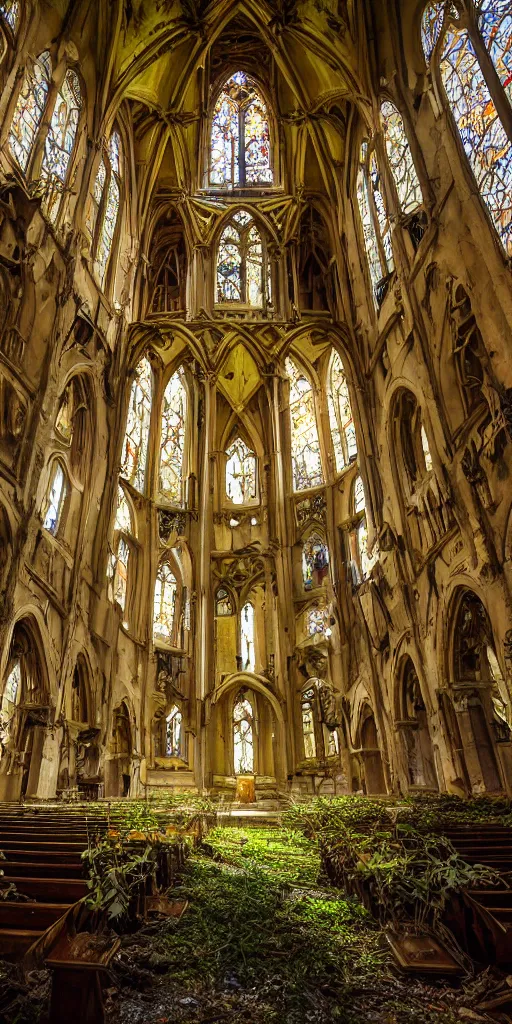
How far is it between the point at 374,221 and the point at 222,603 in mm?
13531

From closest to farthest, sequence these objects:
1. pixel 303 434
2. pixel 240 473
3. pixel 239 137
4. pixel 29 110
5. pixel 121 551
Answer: pixel 29 110 < pixel 121 551 < pixel 303 434 < pixel 240 473 < pixel 239 137

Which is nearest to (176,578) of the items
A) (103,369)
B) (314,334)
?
(103,369)

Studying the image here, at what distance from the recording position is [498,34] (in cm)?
1238

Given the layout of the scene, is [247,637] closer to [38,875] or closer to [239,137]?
[38,875]

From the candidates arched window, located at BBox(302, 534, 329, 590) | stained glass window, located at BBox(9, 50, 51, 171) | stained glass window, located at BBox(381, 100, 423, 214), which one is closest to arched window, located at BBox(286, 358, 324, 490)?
arched window, located at BBox(302, 534, 329, 590)

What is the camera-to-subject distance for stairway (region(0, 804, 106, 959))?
2469 mm

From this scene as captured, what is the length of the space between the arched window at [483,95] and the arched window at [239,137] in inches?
466

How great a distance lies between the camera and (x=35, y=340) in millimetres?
13375

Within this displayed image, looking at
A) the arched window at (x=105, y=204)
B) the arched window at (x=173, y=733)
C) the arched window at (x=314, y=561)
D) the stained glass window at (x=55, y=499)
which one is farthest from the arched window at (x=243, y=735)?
the arched window at (x=105, y=204)

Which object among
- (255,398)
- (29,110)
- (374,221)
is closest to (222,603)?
(255,398)

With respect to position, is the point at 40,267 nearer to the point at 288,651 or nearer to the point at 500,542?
the point at 500,542

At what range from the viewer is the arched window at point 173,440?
23.1 meters

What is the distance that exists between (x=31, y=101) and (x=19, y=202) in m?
3.82

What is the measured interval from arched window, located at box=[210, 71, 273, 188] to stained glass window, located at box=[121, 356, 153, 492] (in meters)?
9.16
